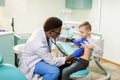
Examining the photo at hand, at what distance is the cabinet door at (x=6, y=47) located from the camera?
11.1ft

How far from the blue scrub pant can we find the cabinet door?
1.42m

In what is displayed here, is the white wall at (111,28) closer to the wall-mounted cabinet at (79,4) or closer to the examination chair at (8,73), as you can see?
the wall-mounted cabinet at (79,4)

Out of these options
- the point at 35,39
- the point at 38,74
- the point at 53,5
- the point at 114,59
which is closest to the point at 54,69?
the point at 38,74

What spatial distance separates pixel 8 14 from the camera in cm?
469

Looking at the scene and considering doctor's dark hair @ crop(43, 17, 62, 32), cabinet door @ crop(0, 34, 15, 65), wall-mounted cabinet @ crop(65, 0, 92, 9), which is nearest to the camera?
doctor's dark hair @ crop(43, 17, 62, 32)

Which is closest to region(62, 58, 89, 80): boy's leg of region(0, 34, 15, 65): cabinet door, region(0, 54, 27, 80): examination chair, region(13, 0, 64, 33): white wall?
region(0, 54, 27, 80): examination chair

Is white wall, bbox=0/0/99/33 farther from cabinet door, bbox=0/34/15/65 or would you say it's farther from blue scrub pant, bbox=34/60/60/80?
blue scrub pant, bbox=34/60/60/80

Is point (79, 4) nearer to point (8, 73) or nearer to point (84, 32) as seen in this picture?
point (84, 32)

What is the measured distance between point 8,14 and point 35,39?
9.06ft

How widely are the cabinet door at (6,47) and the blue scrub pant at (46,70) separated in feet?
4.65

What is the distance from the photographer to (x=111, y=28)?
175 inches

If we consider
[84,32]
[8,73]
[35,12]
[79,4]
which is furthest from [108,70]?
[8,73]

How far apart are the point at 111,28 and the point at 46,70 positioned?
2.72m

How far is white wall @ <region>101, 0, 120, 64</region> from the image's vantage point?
169 inches
